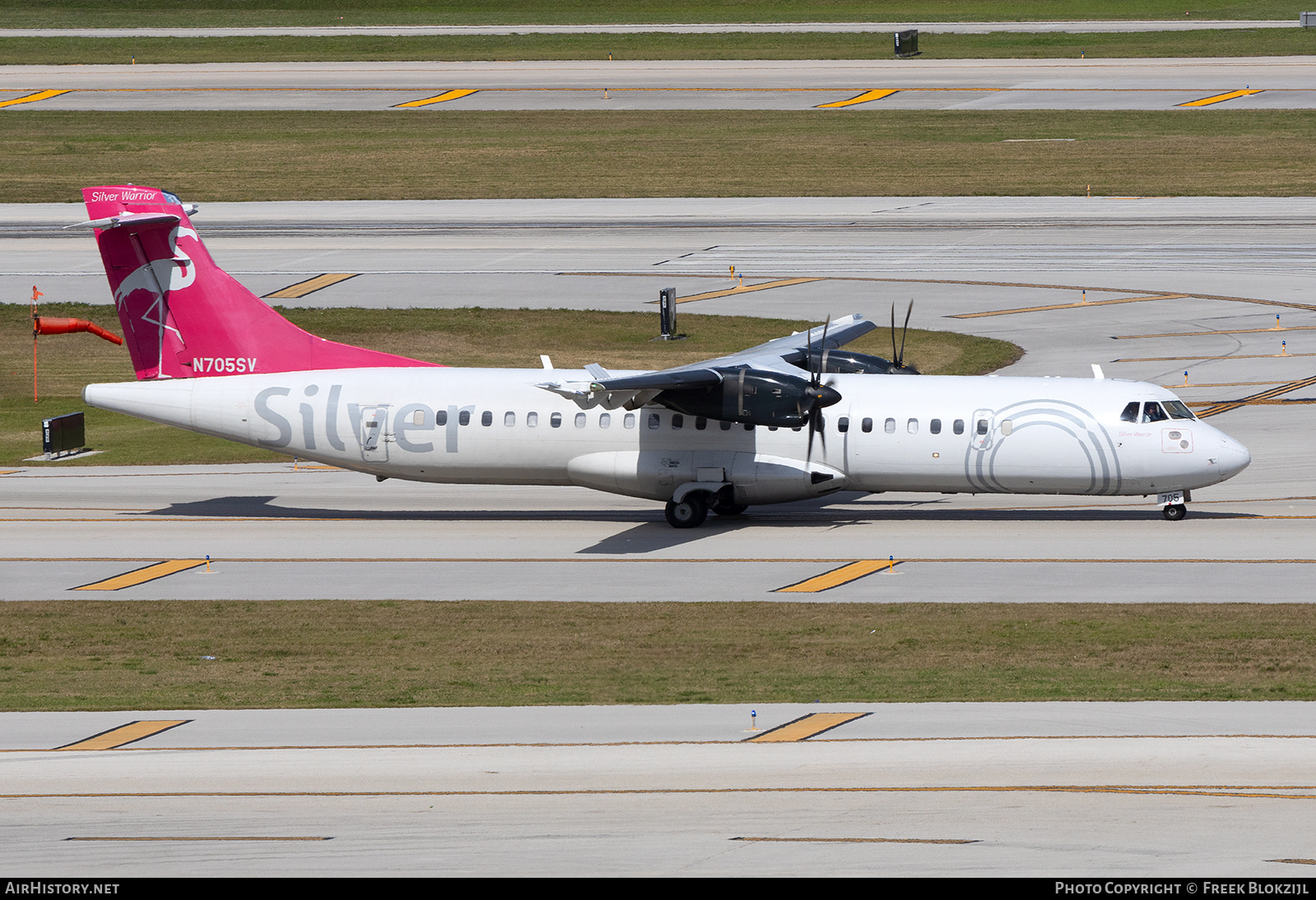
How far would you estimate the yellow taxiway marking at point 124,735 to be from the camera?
62.9 ft

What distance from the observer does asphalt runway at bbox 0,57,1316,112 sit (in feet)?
279

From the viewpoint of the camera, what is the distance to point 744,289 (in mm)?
56156

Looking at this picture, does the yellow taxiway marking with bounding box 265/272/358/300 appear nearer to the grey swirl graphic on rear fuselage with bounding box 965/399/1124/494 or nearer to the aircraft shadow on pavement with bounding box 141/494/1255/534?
the aircraft shadow on pavement with bounding box 141/494/1255/534

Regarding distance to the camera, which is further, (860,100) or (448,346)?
(860,100)

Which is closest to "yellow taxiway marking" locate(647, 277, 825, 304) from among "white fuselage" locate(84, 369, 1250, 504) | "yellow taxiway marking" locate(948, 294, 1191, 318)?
"yellow taxiway marking" locate(948, 294, 1191, 318)

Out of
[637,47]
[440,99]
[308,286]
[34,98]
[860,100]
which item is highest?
[637,47]

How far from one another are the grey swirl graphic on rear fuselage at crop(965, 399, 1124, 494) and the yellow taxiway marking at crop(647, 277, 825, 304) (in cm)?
2521

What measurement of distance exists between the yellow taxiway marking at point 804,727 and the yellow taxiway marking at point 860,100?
68498 mm

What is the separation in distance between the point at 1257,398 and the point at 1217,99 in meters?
47.5

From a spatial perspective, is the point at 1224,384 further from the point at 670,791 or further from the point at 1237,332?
the point at 670,791

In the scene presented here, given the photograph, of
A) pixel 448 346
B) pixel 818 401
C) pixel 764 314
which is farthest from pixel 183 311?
pixel 764 314

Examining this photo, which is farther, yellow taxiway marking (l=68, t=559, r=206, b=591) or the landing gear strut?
the landing gear strut

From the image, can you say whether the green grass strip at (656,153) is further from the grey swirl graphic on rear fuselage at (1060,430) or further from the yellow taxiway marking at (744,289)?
the grey swirl graphic on rear fuselage at (1060,430)
